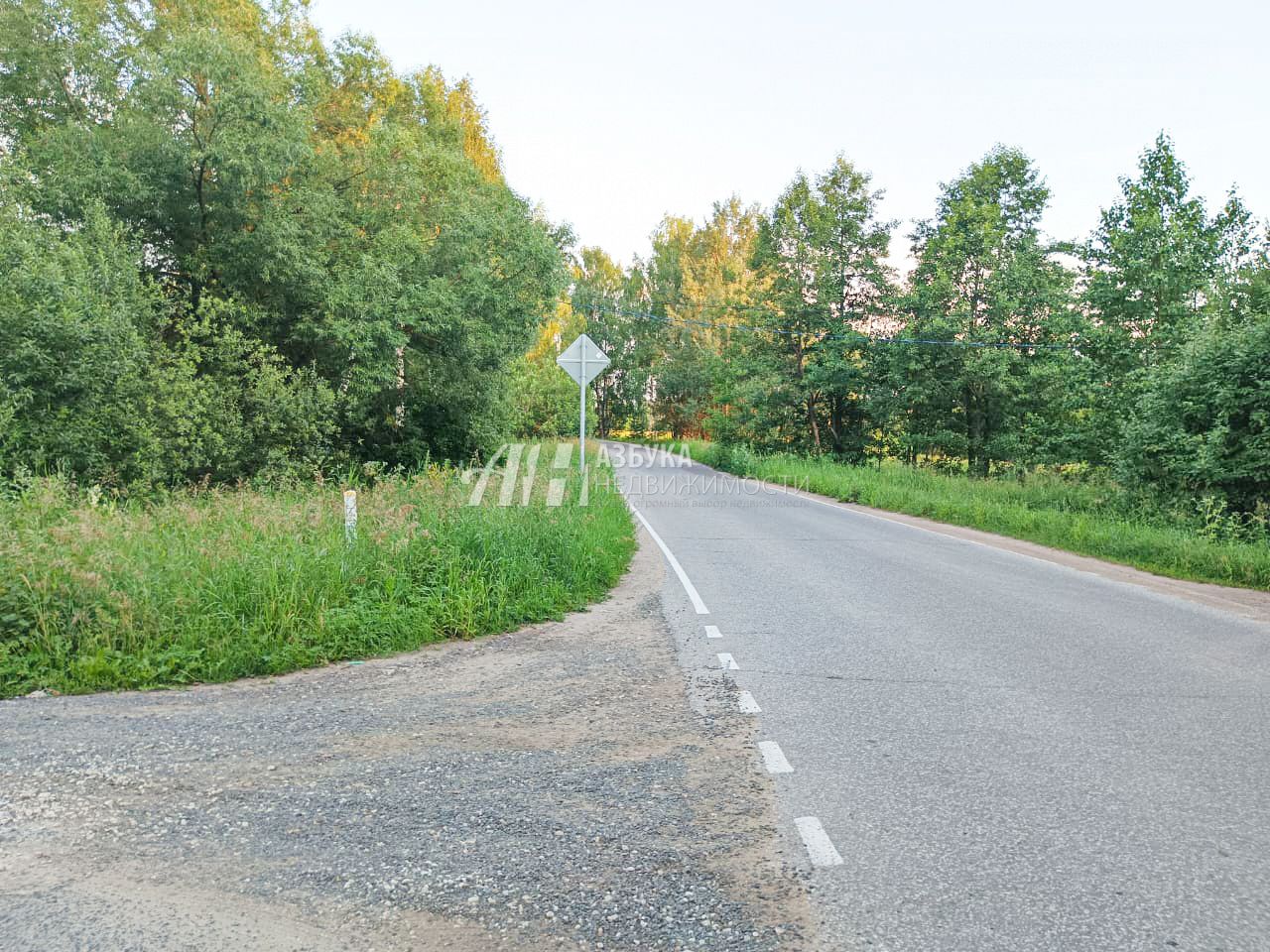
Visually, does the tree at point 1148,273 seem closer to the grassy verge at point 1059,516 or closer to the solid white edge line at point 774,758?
the grassy verge at point 1059,516

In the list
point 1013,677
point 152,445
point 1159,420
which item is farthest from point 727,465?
point 1013,677

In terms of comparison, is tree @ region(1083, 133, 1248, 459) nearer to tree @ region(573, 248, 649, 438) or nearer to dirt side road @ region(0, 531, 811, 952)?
dirt side road @ region(0, 531, 811, 952)

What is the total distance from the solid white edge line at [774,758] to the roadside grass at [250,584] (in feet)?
11.7

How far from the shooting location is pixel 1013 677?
5.89 meters

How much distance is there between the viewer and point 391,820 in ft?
11.7

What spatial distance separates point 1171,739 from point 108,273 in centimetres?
1769

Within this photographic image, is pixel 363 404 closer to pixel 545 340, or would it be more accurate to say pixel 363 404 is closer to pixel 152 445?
pixel 152 445

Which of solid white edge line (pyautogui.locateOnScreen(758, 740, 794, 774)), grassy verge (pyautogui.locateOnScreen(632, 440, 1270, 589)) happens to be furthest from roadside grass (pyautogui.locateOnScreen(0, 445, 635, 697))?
grassy verge (pyautogui.locateOnScreen(632, 440, 1270, 589))

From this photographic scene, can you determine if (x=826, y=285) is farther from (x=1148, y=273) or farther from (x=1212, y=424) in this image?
(x=1212, y=424)

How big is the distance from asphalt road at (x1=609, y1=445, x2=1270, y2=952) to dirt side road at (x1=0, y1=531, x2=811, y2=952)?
39 cm

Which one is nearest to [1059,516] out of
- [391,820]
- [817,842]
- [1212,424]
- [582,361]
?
[1212,424]

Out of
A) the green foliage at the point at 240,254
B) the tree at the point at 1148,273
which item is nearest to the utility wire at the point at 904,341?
the tree at the point at 1148,273

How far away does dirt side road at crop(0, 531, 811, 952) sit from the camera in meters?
2.79

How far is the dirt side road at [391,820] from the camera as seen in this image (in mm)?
2791
